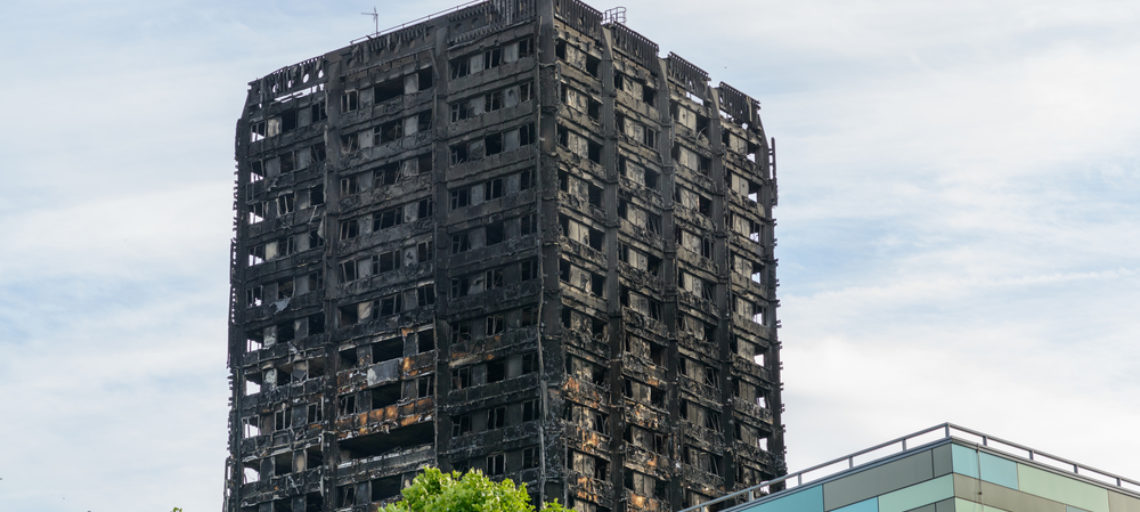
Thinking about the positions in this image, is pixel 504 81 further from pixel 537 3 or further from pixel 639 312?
pixel 639 312

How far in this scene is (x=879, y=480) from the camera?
91438mm

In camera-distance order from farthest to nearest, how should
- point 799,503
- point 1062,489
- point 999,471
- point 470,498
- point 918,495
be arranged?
point 470,498 < point 799,503 < point 1062,489 < point 918,495 < point 999,471

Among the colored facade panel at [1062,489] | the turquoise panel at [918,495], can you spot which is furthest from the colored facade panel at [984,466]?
the turquoise panel at [918,495]

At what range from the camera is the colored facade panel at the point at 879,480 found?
89.4 m

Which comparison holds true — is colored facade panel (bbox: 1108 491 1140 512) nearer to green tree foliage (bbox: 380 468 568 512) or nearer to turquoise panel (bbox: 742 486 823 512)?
turquoise panel (bbox: 742 486 823 512)

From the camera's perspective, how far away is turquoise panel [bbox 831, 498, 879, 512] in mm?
91562

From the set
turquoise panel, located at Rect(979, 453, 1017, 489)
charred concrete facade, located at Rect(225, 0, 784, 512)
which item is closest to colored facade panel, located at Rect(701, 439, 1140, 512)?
turquoise panel, located at Rect(979, 453, 1017, 489)

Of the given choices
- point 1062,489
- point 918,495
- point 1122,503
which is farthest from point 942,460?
point 1122,503

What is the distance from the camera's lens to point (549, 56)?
171375mm

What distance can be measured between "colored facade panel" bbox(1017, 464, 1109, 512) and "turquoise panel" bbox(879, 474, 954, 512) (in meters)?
3.40

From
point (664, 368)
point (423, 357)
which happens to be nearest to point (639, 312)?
point (664, 368)

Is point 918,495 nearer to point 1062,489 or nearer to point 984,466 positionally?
point 984,466

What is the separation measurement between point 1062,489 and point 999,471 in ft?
11.6

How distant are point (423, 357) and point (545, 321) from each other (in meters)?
11.0
